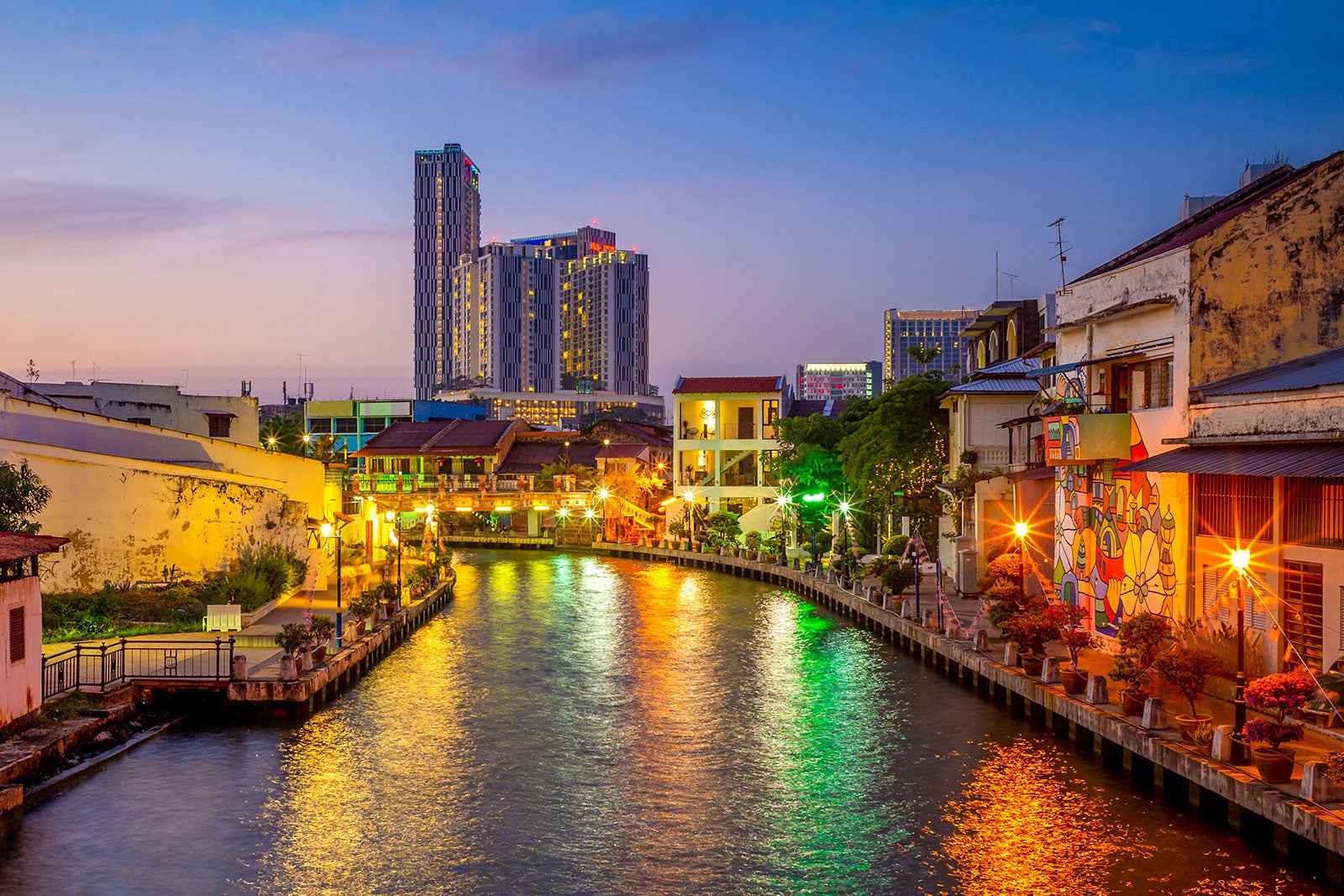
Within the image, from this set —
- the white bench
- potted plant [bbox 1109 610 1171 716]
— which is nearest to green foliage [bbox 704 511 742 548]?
the white bench

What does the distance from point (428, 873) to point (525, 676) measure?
17.1 metres

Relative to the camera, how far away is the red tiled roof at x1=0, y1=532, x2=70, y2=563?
72.6 feet

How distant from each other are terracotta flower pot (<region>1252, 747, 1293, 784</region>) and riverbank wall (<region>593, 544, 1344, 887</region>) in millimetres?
182

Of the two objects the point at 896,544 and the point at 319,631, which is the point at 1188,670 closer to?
the point at 319,631

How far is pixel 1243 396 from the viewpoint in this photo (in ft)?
80.2

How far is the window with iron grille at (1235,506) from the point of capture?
24.0m

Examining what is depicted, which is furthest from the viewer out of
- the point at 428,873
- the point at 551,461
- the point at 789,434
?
→ the point at 551,461

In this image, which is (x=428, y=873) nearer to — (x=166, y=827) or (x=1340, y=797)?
(x=166, y=827)

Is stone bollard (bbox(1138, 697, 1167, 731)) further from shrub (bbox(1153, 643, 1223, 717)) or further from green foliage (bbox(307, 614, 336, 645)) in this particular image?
green foliage (bbox(307, 614, 336, 645))

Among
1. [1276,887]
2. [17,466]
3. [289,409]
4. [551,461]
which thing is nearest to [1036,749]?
[1276,887]

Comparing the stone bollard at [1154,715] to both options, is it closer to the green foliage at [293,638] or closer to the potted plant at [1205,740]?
the potted plant at [1205,740]

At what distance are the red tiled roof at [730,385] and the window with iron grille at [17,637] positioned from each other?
202ft

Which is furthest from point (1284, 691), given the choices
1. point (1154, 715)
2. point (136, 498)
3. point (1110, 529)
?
point (136, 498)

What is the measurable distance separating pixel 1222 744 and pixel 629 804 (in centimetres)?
1072
